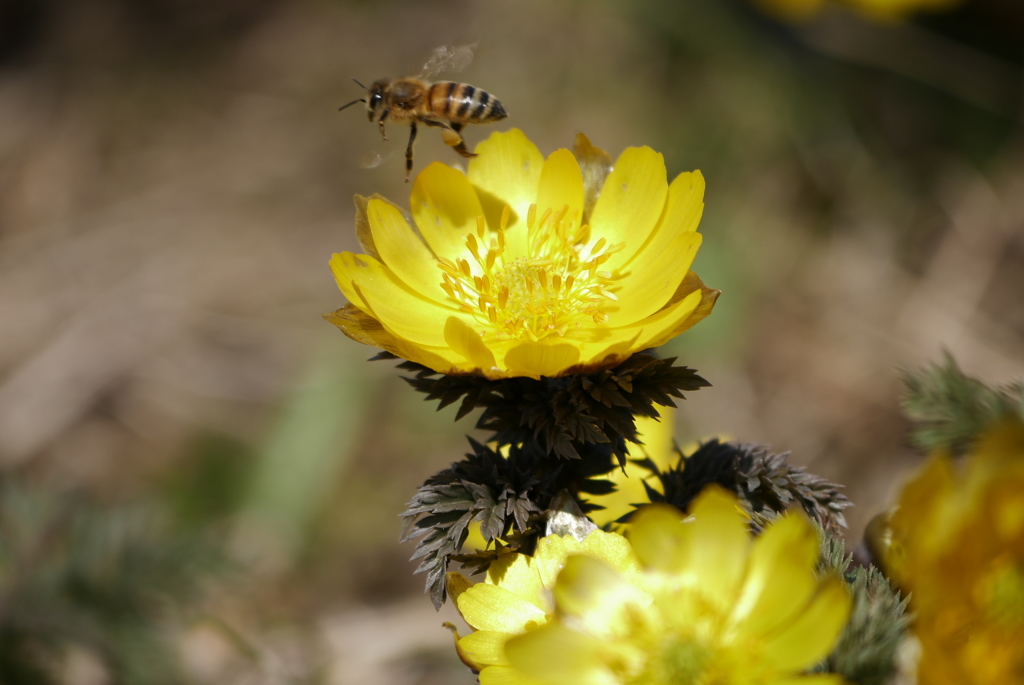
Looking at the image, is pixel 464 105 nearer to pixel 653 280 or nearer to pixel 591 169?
pixel 591 169

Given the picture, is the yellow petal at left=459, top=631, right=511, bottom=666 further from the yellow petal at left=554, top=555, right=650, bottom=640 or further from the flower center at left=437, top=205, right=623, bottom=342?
the flower center at left=437, top=205, right=623, bottom=342

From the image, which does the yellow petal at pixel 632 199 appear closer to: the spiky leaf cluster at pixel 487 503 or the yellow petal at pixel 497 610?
the spiky leaf cluster at pixel 487 503

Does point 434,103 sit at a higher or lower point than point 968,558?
higher

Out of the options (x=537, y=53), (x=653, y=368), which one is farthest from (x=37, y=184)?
(x=653, y=368)

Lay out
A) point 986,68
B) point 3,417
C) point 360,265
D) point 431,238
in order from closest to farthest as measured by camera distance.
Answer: point 360,265 < point 431,238 < point 3,417 < point 986,68

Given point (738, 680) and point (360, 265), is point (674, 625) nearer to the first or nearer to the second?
point (738, 680)

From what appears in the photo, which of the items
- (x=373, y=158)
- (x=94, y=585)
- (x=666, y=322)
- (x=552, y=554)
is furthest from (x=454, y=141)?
(x=94, y=585)

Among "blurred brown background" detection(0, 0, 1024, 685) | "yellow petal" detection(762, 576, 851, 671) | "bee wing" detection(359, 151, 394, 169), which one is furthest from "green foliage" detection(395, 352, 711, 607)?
"blurred brown background" detection(0, 0, 1024, 685)
